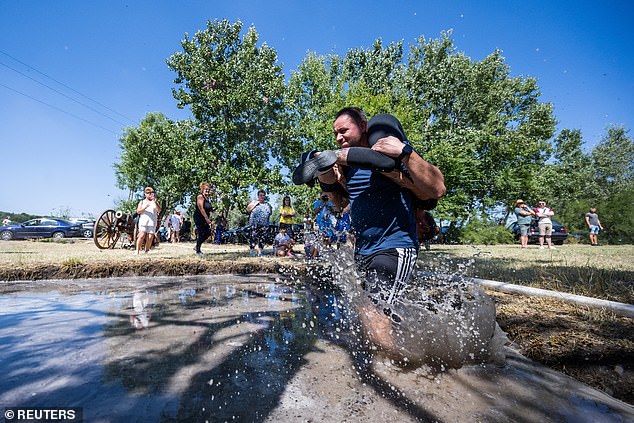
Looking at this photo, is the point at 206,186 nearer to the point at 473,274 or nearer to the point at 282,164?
the point at 473,274

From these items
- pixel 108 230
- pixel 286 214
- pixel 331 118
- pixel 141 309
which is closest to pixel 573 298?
pixel 141 309

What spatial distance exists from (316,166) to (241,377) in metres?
1.33

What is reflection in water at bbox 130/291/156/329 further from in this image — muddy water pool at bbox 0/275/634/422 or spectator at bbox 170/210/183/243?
spectator at bbox 170/210/183/243

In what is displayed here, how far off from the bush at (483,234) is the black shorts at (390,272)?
866 inches

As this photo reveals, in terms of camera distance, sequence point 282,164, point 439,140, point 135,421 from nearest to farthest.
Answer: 1. point 135,421
2. point 439,140
3. point 282,164

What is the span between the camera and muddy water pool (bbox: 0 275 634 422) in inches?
61.4

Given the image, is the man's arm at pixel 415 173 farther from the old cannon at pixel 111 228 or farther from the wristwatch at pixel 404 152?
the old cannon at pixel 111 228

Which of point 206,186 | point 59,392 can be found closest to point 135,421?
point 59,392

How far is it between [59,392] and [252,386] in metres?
0.99

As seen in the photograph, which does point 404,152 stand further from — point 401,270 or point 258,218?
point 258,218

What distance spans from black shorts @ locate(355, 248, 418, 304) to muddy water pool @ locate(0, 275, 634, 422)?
48cm

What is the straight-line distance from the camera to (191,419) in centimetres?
145

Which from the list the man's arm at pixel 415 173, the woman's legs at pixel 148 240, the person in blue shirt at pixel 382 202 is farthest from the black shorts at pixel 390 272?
the woman's legs at pixel 148 240

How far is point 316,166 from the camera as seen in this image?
5.90ft
